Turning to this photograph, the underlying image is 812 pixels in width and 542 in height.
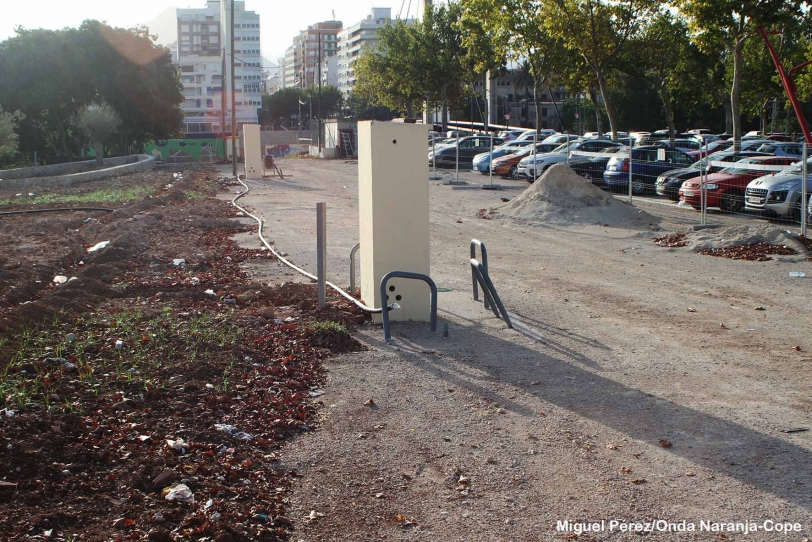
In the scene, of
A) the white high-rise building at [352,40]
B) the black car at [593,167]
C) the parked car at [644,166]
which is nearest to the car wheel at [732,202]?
the parked car at [644,166]

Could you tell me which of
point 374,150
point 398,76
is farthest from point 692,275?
point 398,76

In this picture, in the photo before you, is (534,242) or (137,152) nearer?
(534,242)

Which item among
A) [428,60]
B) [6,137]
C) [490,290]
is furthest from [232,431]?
[428,60]

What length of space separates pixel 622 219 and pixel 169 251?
32.9ft

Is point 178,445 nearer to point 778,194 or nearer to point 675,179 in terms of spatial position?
point 778,194

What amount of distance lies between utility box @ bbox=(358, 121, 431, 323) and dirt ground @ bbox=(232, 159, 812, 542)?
15.7 inches

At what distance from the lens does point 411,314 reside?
845cm

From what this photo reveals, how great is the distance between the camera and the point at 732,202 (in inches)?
750

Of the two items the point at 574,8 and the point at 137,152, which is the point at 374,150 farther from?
the point at 137,152

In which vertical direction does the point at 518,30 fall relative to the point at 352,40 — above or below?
below

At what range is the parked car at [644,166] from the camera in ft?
78.1

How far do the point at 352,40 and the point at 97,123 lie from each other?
142 meters

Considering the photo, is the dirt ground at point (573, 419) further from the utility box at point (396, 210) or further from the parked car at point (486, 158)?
the parked car at point (486, 158)

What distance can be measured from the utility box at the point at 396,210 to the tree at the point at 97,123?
45187 millimetres
